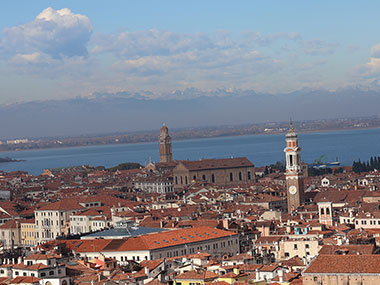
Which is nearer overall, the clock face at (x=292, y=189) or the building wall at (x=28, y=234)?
the building wall at (x=28, y=234)

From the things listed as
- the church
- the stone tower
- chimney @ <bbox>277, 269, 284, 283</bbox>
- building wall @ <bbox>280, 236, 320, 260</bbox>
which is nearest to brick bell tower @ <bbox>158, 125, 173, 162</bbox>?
the church

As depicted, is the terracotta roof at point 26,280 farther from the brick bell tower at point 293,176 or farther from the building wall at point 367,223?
the brick bell tower at point 293,176

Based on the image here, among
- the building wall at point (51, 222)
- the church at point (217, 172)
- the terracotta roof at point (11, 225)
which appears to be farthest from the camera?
the church at point (217, 172)

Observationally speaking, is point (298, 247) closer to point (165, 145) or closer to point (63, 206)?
point (63, 206)

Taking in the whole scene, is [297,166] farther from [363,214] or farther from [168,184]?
[168,184]

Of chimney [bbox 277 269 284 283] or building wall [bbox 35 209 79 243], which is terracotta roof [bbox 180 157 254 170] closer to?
building wall [bbox 35 209 79 243]

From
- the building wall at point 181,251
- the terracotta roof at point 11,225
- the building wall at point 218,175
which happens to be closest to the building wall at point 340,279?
the building wall at point 181,251
